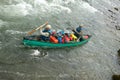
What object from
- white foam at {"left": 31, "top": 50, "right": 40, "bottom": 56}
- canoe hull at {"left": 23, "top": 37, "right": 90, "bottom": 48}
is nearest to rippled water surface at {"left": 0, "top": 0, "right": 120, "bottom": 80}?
white foam at {"left": 31, "top": 50, "right": 40, "bottom": 56}

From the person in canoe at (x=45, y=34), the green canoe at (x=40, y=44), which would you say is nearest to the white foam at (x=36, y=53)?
the green canoe at (x=40, y=44)

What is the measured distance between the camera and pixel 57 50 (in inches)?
730

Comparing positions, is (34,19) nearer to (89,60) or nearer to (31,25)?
(31,25)

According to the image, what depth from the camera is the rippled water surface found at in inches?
614

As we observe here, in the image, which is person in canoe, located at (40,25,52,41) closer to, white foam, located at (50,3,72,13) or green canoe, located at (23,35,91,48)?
green canoe, located at (23,35,91,48)

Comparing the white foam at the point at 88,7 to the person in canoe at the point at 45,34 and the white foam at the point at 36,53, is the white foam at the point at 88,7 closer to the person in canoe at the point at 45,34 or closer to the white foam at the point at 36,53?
the person in canoe at the point at 45,34

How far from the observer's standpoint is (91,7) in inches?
1187

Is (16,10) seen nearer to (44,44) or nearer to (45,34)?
(45,34)

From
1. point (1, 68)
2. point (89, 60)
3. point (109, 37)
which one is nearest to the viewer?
point (1, 68)

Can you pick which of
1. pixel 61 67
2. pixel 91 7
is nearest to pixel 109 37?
pixel 91 7

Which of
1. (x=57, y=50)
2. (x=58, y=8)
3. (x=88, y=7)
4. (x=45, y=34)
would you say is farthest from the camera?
(x=88, y=7)

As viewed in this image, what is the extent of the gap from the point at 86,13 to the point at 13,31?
468 inches

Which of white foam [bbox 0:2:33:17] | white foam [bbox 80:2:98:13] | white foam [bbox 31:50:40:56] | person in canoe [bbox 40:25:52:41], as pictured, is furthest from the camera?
white foam [bbox 80:2:98:13]

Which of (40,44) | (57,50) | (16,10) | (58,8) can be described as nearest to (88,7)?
(58,8)
